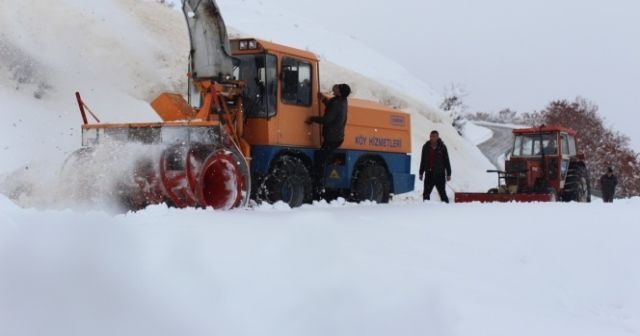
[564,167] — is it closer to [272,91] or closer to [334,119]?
[334,119]

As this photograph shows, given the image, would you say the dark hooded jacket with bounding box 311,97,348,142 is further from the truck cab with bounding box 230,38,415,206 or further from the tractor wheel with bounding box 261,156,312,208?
the tractor wheel with bounding box 261,156,312,208

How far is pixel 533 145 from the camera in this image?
19922 millimetres

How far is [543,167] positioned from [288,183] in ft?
31.3

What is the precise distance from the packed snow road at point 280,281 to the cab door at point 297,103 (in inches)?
140

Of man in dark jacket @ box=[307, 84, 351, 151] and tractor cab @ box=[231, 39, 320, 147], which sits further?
man in dark jacket @ box=[307, 84, 351, 151]

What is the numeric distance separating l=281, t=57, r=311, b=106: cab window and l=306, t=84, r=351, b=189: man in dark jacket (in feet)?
1.27

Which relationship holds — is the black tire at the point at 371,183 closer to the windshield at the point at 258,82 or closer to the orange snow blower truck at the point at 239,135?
the orange snow blower truck at the point at 239,135

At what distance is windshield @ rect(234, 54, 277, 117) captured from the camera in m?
11.9

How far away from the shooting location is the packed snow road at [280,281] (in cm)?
495

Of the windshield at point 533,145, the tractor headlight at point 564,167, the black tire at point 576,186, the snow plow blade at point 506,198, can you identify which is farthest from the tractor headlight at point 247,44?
the black tire at point 576,186

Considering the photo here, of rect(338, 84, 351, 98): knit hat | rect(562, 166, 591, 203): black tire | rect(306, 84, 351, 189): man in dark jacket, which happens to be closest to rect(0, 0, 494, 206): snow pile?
rect(306, 84, 351, 189): man in dark jacket

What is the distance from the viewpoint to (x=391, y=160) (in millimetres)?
14914

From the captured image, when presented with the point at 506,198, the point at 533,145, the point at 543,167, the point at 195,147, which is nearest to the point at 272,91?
the point at 195,147

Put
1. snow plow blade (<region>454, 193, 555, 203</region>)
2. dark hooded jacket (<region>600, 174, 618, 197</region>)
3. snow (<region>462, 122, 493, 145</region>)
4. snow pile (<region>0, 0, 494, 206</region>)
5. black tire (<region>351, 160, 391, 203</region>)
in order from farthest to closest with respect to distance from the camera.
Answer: snow (<region>462, 122, 493, 145</region>) < dark hooded jacket (<region>600, 174, 618, 197</region>) < snow plow blade (<region>454, 193, 555, 203</region>) < snow pile (<region>0, 0, 494, 206</region>) < black tire (<region>351, 160, 391, 203</region>)
